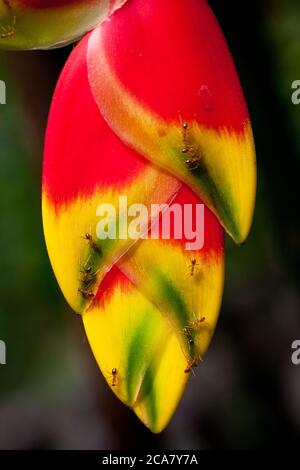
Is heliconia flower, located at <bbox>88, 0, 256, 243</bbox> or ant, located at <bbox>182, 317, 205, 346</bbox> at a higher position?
heliconia flower, located at <bbox>88, 0, 256, 243</bbox>

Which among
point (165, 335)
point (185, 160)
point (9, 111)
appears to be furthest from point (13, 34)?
point (165, 335)

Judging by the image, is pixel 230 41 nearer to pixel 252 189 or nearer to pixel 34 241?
pixel 252 189

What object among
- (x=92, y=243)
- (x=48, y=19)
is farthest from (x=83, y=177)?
(x=48, y=19)

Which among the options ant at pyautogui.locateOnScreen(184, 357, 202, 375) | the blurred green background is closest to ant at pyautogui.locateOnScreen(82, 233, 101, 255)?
the blurred green background

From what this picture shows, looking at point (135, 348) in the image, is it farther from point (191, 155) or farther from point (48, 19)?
point (48, 19)

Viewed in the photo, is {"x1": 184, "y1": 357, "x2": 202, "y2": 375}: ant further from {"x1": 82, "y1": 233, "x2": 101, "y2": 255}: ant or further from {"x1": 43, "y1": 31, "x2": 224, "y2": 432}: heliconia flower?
{"x1": 82, "y1": 233, "x2": 101, "y2": 255}: ant

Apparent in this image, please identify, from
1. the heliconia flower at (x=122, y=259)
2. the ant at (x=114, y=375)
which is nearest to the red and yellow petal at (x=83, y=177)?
the heliconia flower at (x=122, y=259)
